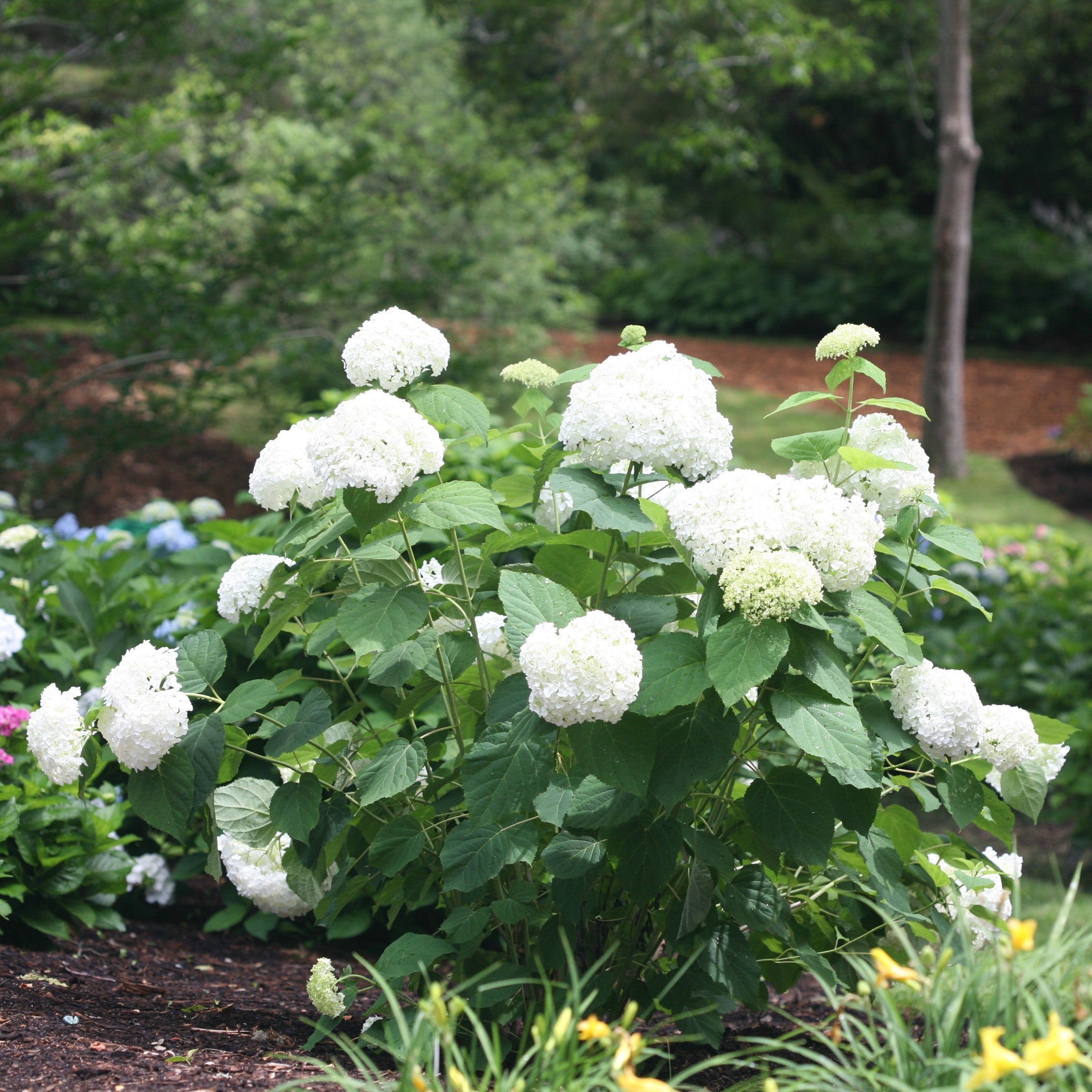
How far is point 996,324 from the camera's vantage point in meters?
15.7

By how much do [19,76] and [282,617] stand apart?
537cm

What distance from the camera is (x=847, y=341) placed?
1747mm

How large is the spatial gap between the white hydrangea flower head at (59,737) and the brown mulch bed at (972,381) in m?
8.61

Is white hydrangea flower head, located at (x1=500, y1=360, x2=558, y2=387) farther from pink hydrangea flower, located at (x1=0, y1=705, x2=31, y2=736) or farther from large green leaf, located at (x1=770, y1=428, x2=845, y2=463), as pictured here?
pink hydrangea flower, located at (x1=0, y1=705, x2=31, y2=736)

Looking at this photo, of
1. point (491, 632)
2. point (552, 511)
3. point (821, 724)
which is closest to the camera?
point (821, 724)

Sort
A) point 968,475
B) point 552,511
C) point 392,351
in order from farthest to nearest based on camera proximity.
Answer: point 968,475
point 552,511
point 392,351

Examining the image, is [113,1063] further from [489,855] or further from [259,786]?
[489,855]

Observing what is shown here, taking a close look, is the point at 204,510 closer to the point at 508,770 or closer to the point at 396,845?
the point at 396,845

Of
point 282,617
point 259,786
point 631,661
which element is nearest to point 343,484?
point 282,617

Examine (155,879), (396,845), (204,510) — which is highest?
(396,845)

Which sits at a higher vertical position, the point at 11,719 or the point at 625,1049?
the point at 625,1049

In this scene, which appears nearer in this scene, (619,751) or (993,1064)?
(993,1064)

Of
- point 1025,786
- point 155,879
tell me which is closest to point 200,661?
point 155,879

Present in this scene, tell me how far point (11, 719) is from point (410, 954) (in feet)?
A: 4.28
